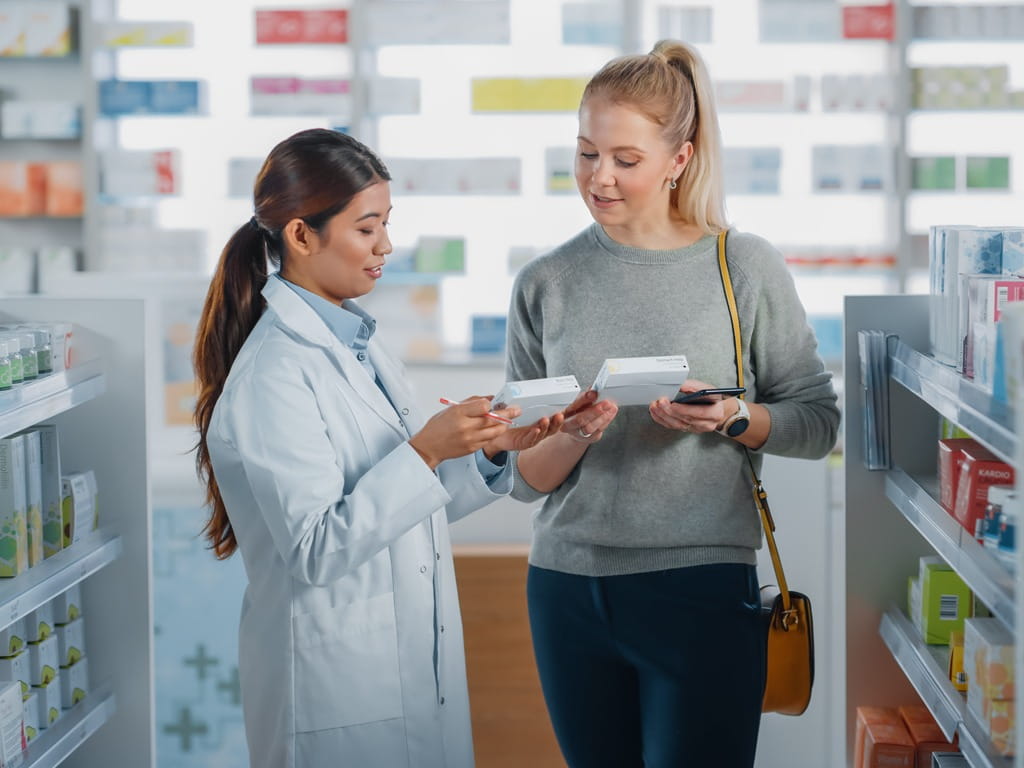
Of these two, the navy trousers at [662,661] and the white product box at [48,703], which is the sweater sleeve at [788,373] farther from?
the white product box at [48,703]

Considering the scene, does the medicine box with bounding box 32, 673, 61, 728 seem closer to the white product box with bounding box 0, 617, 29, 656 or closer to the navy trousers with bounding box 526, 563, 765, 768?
the white product box with bounding box 0, 617, 29, 656

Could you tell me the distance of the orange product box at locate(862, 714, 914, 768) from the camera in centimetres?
230

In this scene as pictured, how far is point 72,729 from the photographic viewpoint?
2488 mm

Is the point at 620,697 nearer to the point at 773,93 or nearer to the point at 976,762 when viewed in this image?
the point at 976,762

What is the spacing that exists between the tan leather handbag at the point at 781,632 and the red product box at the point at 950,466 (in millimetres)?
335

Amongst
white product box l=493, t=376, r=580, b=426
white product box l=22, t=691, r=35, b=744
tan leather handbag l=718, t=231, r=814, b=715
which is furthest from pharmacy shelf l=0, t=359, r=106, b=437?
tan leather handbag l=718, t=231, r=814, b=715

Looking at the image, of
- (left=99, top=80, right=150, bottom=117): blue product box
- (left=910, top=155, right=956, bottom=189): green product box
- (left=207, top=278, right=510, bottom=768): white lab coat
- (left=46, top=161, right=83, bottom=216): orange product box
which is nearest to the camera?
(left=207, top=278, right=510, bottom=768): white lab coat

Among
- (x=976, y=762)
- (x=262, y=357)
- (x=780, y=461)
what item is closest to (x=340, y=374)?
(x=262, y=357)

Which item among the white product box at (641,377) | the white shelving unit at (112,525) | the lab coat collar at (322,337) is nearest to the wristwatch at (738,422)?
the white product box at (641,377)

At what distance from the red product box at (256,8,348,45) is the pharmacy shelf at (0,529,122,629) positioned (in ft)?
11.8

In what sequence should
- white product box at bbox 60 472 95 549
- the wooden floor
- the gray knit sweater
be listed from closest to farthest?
the gray knit sweater < white product box at bbox 60 472 95 549 < the wooden floor

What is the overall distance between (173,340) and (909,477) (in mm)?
2042

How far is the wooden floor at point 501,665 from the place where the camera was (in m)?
3.04

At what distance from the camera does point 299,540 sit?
1.63 m
